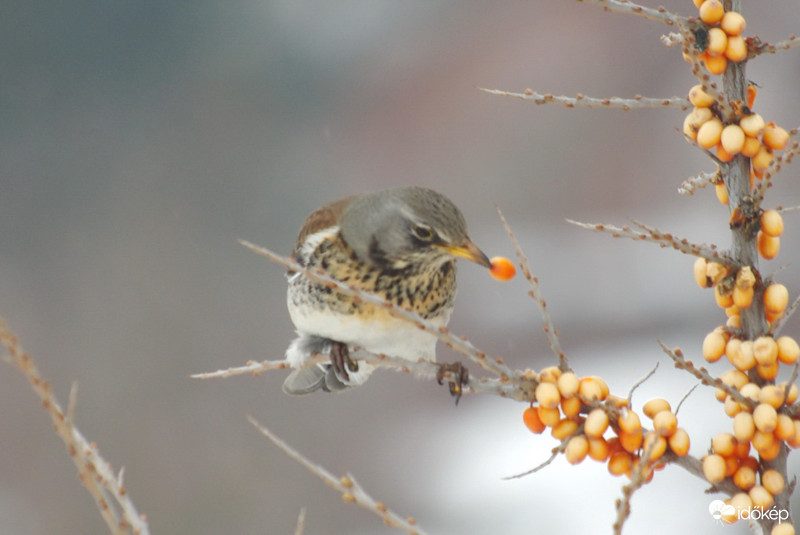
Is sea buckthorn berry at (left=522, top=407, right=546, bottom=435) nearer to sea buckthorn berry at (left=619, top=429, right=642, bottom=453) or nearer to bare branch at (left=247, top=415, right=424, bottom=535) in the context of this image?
sea buckthorn berry at (left=619, top=429, right=642, bottom=453)

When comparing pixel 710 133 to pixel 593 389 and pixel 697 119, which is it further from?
pixel 593 389

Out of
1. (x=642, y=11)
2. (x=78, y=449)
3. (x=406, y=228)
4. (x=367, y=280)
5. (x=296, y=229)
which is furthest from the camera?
(x=296, y=229)

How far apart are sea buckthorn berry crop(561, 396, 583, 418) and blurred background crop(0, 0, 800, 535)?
6.71 ft

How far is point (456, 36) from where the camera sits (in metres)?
4.98

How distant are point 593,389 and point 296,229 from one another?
4172 millimetres

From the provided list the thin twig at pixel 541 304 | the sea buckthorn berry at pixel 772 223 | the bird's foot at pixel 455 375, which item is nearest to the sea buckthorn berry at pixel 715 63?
the sea buckthorn berry at pixel 772 223

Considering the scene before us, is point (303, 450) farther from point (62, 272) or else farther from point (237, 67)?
point (237, 67)

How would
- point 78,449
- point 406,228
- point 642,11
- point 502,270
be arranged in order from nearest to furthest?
1. point 78,449
2. point 642,11
3. point 502,270
4. point 406,228

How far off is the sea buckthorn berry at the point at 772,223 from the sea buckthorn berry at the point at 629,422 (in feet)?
0.73

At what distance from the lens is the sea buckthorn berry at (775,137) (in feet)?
2.93

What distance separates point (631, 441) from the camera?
891 millimetres

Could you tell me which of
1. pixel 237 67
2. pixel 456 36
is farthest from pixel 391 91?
pixel 237 67

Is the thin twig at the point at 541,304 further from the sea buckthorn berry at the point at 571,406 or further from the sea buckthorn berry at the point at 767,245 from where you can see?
the sea buckthorn berry at the point at 767,245

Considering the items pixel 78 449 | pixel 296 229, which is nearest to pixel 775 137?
pixel 78 449
